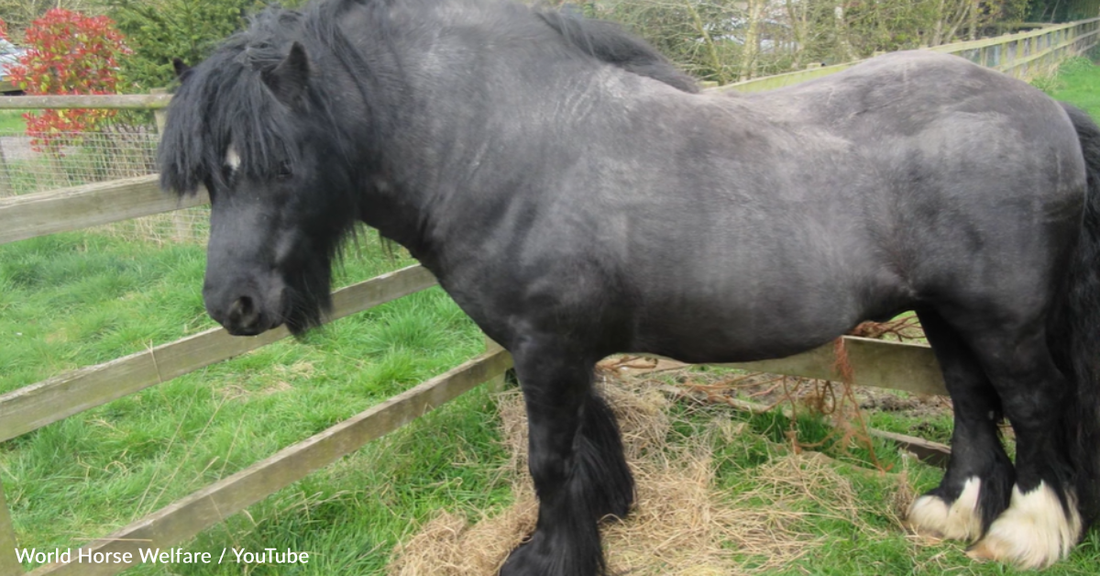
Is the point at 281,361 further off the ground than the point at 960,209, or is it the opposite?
the point at 960,209

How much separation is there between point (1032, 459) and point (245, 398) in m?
3.66

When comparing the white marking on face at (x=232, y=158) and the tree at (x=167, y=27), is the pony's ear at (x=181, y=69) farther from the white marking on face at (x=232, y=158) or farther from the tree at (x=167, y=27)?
the tree at (x=167, y=27)

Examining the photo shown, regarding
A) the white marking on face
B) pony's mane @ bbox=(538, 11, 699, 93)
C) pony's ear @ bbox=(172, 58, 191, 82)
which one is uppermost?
pony's ear @ bbox=(172, 58, 191, 82)

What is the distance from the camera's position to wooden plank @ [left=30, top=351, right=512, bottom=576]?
2.53m

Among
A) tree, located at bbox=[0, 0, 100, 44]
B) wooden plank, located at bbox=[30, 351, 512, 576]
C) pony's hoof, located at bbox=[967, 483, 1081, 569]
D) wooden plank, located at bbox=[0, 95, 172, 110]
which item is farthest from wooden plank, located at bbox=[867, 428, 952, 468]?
tree, located at bbox=[0, 0, 100, 44]

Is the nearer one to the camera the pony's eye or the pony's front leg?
the pony's eye

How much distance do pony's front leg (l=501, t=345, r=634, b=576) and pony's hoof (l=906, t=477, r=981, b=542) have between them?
116 cm

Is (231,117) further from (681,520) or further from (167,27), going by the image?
(167,27)

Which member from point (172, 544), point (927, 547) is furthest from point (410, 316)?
point (927, 547)

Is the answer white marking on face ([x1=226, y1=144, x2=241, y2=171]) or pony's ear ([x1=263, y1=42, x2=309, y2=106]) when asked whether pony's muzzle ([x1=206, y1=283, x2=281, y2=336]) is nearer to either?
white marking on face ([x1=226, y1=144, x2=241, y2=171])

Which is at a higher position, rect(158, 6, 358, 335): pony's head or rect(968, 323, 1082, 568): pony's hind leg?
rect(158, 6, 358, 335): pony's head

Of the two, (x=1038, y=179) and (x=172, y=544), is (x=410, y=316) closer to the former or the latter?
(x=172, y=544)

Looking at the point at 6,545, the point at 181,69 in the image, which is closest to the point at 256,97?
the point at 181,69

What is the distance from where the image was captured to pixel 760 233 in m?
2.37
